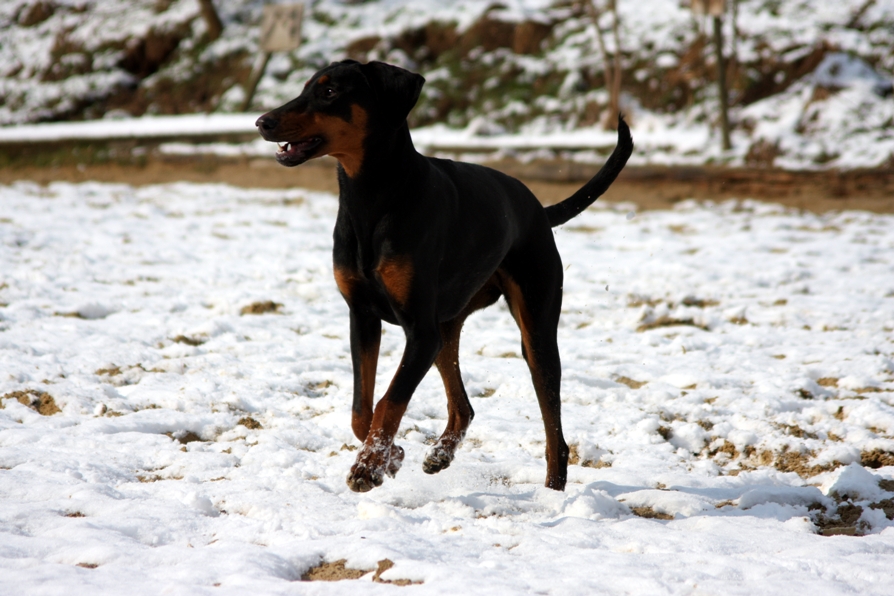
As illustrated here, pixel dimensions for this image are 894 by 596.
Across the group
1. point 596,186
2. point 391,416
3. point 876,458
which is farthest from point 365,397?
point 876,458

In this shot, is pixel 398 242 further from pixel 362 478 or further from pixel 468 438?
pixel 468 438

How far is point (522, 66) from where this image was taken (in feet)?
48.8

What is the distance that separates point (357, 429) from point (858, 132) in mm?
9845

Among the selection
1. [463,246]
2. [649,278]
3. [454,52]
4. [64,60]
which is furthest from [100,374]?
[64,60]

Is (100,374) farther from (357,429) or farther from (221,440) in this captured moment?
(357,429)

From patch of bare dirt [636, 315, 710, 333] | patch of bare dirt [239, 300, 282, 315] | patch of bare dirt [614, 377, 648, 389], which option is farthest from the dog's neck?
patch of bare dirt [636, 315, 710, 333]

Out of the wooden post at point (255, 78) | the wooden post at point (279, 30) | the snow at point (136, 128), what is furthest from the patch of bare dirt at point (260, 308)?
the wooden post at point (255, 78)

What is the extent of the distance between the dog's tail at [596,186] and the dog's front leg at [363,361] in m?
1.00

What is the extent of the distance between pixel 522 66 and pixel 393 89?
12465mm

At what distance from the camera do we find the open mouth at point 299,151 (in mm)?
2855

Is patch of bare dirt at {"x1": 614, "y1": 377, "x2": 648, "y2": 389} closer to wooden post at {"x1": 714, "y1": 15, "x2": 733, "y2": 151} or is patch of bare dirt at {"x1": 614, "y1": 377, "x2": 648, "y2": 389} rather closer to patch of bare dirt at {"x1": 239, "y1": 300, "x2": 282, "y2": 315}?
patch of bare dirt at {"x1": 239, "y1": 300, "x2": 282, "y2": 315}

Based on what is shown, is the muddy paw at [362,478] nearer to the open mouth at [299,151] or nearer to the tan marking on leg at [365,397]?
the tan marking on leg at [365,397]

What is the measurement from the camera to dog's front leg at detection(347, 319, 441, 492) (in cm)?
274

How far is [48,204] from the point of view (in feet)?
30.2
